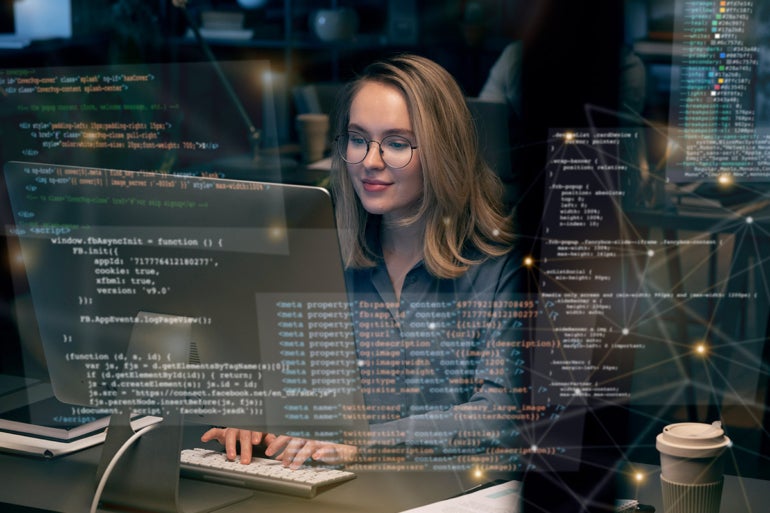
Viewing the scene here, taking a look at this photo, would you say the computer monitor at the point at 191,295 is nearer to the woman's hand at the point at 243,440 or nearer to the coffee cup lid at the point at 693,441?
the woman's hand at the point at 243,440

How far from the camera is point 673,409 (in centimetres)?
106

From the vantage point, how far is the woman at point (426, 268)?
3.26 ft

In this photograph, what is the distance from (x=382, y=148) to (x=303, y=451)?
1.39 feet

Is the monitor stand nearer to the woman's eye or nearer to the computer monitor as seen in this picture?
the computer monitor

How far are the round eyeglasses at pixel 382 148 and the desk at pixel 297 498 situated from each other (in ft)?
1.42

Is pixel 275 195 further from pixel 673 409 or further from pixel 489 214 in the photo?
pixel 673 409

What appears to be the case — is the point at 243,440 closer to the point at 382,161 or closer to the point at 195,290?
the point at 195,290

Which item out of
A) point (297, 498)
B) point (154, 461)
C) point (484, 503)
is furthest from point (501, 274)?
point (154, 461)

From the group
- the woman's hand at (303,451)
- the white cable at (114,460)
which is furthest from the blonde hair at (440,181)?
the white cable at (114,460)

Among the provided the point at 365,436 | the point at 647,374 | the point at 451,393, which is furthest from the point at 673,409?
the point at 365,436

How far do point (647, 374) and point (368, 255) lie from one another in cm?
38

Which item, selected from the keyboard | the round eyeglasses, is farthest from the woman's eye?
the keyboard

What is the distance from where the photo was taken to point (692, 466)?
1.01 m

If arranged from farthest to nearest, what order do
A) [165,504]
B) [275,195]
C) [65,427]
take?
[65,427]
[165,504]
[275,195]
